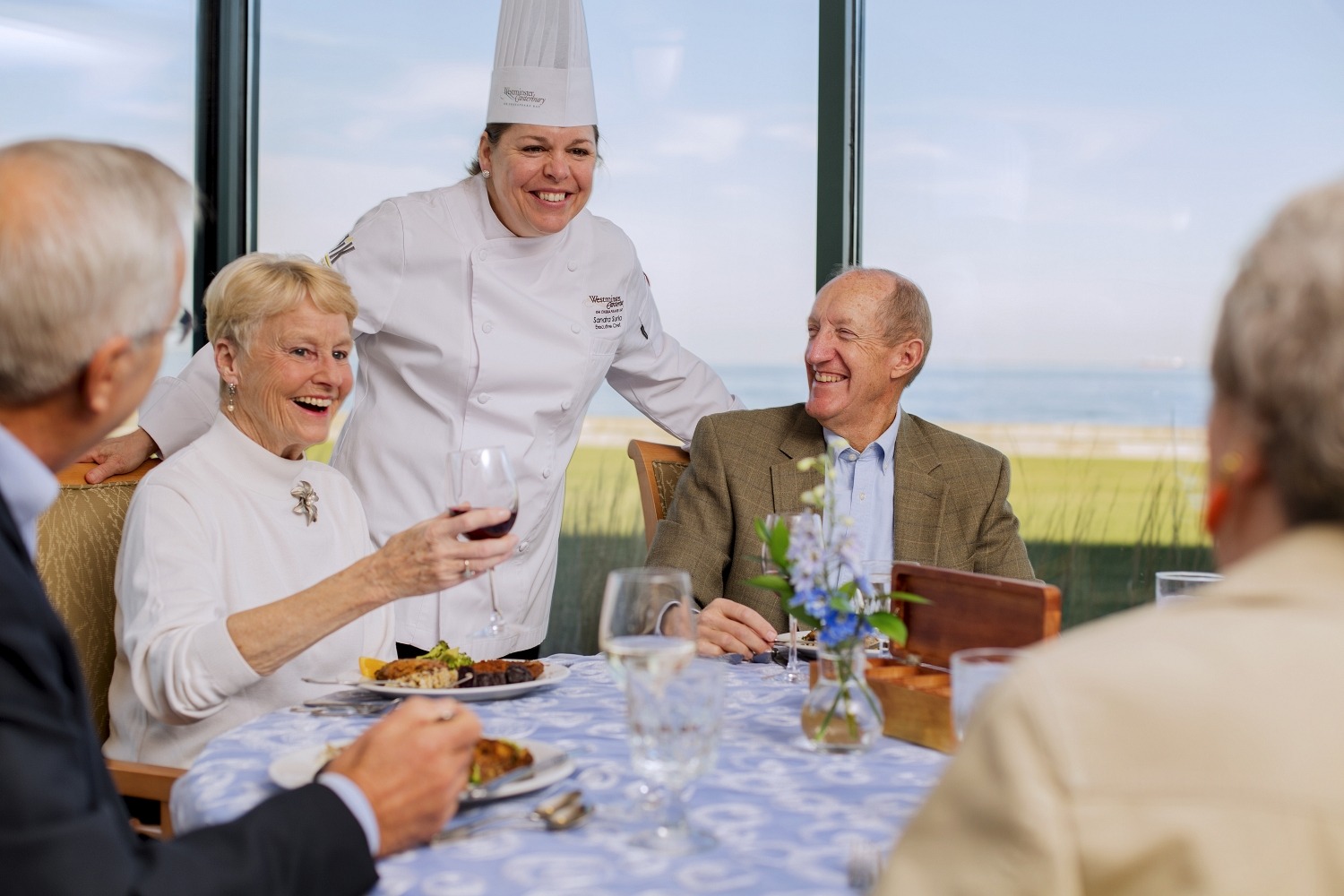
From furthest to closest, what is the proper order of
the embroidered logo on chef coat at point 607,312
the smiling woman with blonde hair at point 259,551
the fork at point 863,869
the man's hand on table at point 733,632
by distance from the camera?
1. the embroidered logo on chef coat at point 607,312
2. the man's hand on table at point 733,632
3. the smiling woman with blonde hair at point 259,551
4. the fork at point 863,869

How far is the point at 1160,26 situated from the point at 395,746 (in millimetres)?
2887

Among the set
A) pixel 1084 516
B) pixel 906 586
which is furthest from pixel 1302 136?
pixel 906 586

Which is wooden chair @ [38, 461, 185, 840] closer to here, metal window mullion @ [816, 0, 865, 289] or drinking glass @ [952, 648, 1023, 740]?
drinking glass @ [952, 648, 1023, 740]

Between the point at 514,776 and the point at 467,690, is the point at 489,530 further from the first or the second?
the point at 514,776

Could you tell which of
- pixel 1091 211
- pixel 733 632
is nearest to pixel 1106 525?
pixel 1091 211

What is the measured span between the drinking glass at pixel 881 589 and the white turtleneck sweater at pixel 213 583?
865 mm

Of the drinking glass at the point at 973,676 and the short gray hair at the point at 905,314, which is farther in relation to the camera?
the short gray hair at the point at 905,314

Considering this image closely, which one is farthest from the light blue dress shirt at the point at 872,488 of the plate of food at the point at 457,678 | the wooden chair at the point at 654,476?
the plate of food at the point at 457,678

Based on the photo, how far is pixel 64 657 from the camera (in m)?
1.01

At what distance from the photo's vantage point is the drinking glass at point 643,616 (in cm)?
122

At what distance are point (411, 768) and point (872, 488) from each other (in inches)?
72.0

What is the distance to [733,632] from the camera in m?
2.06

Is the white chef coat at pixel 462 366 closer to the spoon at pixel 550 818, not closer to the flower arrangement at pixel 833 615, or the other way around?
the flower arrangement at pixel 833 615

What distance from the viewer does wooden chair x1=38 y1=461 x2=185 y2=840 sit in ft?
6.91
